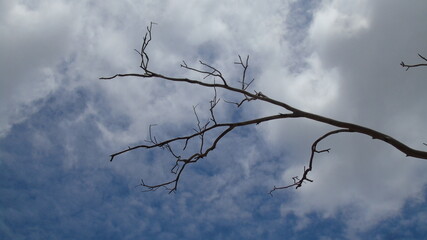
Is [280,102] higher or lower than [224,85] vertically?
lower

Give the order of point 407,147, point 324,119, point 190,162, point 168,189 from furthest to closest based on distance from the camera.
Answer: point 168,189
point 190,162
point 324,119
point 407,147

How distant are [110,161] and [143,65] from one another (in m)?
1.76

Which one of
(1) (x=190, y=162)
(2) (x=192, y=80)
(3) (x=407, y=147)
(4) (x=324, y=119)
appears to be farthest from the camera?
(1) (x=190, y=162)

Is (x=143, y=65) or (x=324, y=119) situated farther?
(x=143, y=65)

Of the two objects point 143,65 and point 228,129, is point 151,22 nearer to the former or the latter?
point 143,65

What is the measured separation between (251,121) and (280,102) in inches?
21.9

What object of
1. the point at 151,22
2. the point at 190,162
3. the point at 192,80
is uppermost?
the point at 151,22

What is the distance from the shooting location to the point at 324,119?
5.14 m

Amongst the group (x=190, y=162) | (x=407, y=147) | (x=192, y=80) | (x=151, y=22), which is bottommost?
(x=407, y=147)

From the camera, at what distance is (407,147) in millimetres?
4656

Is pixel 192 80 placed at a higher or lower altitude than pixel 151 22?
lower

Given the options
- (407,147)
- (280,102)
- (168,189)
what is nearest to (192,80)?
(280,102)

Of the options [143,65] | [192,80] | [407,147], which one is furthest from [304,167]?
[143,65]

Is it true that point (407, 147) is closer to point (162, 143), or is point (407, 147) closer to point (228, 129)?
point (228, 129)
